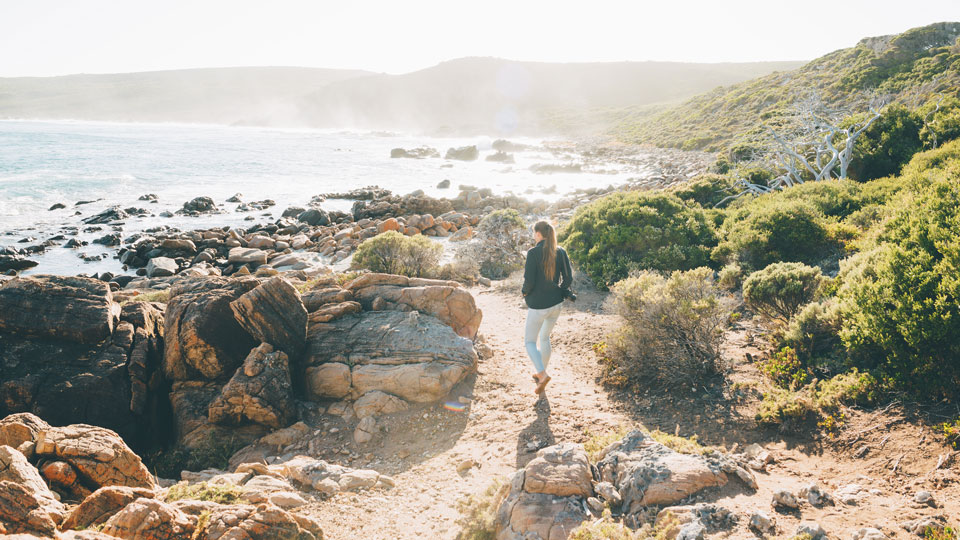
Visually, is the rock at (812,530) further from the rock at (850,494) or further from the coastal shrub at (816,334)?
the coastal shrub at (816,334)

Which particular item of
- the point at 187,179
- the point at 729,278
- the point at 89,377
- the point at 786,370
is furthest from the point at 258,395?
the point at 187,179

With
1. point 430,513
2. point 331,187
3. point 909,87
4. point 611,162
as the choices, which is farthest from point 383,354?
point 611,162

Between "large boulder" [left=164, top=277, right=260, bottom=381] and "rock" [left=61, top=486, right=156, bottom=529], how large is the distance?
11.4 ft

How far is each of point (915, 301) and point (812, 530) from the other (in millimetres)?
3172

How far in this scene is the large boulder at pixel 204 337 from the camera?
23.2ft

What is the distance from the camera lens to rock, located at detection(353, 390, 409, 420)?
23.1 feet

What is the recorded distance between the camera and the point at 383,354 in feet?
25.3

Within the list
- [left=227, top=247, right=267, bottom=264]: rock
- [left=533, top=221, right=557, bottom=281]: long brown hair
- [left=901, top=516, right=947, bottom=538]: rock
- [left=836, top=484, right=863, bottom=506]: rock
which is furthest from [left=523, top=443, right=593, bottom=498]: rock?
[left=227, top=247, right=267, bottom=264]: rock

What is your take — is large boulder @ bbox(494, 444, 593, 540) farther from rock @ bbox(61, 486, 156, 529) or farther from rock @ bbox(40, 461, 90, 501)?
rock @ bbox(40, 461, 90, 501)

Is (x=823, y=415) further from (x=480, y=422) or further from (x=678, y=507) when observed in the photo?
(x=480, y=422)

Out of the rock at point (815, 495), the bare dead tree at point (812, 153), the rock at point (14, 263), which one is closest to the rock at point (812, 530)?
the rock at point (815, 495)

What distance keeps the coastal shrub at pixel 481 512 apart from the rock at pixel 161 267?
16418 mm

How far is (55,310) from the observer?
21.7 feet

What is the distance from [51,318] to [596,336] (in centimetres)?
864
